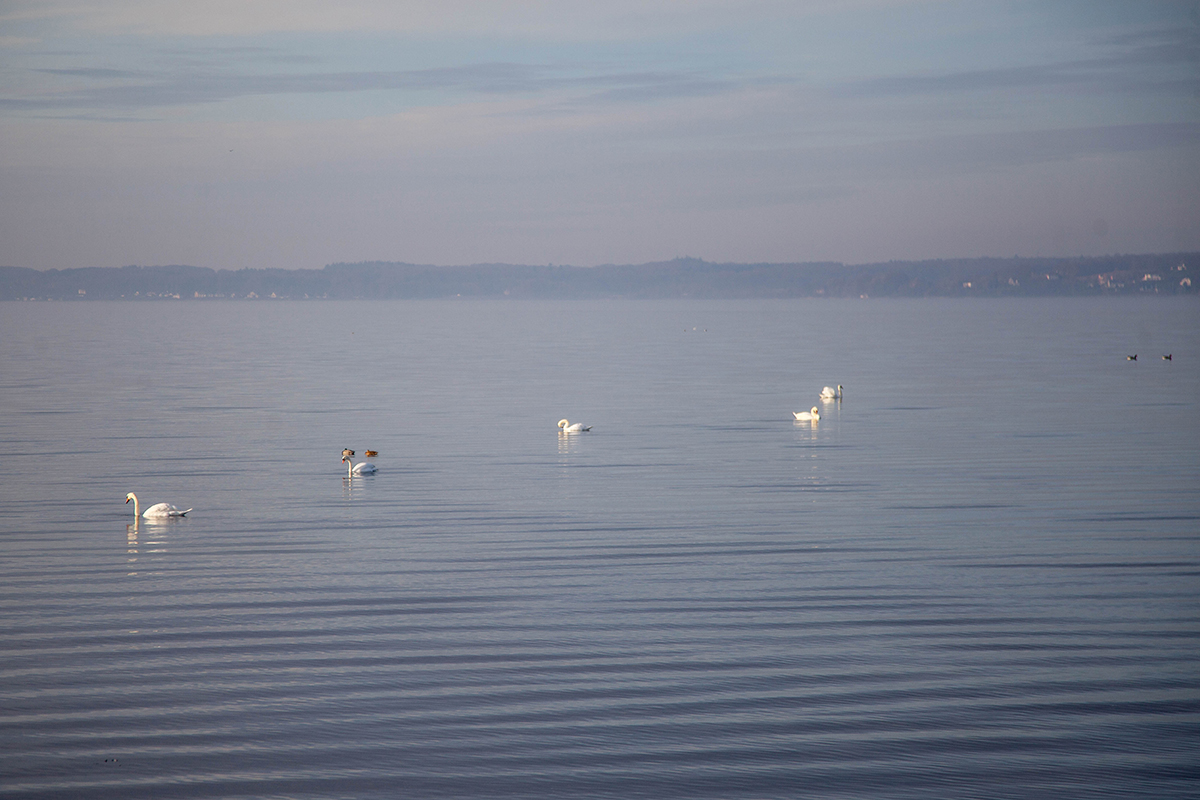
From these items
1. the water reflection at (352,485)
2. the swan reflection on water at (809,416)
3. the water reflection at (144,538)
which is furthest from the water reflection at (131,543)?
the swan reflection on water at (809,416)

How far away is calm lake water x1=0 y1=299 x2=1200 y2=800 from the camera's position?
10.6 metres

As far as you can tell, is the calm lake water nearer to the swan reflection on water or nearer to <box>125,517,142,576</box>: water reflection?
<box>125,517,142,576</box>: water reflection

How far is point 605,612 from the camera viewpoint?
50.1ft

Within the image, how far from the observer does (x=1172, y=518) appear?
70.6 feet

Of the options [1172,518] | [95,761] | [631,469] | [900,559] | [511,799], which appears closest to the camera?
[511,799]

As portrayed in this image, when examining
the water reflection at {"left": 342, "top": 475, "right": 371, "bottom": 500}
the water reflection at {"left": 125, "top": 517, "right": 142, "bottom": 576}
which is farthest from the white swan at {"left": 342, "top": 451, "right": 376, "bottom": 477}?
the water reflection at {"left": 125, "top": 517, "right": 142, "bottom": 576}

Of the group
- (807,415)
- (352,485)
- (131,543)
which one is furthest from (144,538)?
(807,415)

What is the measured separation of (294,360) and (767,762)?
228 ft

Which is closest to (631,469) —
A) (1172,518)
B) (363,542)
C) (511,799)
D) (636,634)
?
(363,542)

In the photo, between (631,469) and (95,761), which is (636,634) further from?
(631,469)

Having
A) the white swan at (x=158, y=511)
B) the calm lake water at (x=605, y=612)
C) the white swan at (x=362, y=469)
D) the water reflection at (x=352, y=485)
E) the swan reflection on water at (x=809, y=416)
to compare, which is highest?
Result: the swan reflection on water at (x=809, y=416)

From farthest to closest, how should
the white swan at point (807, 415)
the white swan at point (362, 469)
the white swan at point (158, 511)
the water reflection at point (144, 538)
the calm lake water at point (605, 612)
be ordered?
the white swan at point (807, 415)
the white swan at point (362, 469)
the white swan at point (158, 511)
the water reflection at point (144, 538)
the calm lake water at point (605, 612)

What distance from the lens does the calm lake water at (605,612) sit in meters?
10.6

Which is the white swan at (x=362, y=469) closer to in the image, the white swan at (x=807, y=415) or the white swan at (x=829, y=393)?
the white swan at (x=807, y=415)
